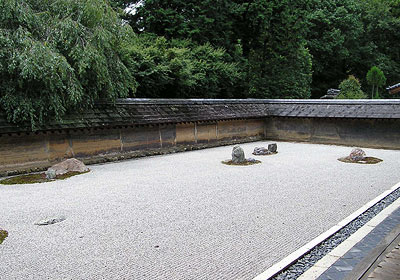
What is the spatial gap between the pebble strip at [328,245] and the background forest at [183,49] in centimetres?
731

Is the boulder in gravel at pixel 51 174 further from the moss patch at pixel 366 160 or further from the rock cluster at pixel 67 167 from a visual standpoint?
the moss patch at pixel 366 160

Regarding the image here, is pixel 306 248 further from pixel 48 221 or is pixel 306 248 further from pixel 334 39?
pixel 334 39

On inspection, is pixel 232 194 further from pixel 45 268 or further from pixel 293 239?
pixel 45 268

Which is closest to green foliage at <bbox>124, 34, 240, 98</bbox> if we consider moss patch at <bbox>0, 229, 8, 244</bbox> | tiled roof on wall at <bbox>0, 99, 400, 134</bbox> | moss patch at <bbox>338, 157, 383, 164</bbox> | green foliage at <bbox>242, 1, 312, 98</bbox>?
tiled roof on wall at <bbox>0, 99, 400, 134</bbox>

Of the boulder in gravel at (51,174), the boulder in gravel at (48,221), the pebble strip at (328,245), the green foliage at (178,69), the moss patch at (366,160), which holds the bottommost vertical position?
the moss patch at (366,160)

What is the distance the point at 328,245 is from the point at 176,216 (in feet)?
7.93

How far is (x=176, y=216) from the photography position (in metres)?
5.63

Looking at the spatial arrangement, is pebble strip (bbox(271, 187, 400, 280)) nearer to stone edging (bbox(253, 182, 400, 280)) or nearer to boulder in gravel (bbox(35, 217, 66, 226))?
stone edging (bbox(253, 182, 400, 280))

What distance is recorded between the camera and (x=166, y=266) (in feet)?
12.6

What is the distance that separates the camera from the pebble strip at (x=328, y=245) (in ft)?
12.2

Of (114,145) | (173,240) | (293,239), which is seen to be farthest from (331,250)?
(114,145)

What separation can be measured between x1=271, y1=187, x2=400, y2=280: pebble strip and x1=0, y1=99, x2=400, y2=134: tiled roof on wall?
7749mm

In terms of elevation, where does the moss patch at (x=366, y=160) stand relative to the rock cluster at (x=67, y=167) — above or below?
below

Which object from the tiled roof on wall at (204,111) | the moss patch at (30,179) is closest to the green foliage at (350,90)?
the tiled roof on wall at (204,111)
